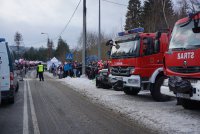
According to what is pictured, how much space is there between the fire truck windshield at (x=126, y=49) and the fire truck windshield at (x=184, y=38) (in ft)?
11.7

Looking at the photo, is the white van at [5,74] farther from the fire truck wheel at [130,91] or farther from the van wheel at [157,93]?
the fire truck wheel at [130,91]

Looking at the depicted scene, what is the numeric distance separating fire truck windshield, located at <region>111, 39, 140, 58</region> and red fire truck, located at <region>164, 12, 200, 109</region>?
3.55 meters

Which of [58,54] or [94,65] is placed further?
[58,54]

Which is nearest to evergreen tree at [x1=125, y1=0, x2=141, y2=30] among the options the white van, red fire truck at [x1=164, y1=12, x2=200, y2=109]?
the white van

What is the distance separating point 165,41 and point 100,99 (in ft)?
11.7

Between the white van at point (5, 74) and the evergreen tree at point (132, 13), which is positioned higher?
the evergreen tree at point (132, 13)

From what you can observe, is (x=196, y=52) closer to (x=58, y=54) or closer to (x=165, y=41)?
(x=165, y=41)

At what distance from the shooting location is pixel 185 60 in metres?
10.4

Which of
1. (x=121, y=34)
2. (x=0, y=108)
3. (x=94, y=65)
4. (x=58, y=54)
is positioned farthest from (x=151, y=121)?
(x=58, y=54)

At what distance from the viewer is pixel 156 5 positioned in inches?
1646

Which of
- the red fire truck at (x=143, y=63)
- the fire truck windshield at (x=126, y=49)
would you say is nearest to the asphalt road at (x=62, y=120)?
the red fire truck at (x=143, y=63)

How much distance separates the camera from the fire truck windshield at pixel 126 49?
15.0 m

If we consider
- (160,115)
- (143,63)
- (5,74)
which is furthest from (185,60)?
(5,74)

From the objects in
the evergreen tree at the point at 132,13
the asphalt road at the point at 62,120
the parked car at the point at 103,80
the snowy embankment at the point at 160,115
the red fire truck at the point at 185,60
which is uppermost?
the evergreen tree at the point at 132,13
